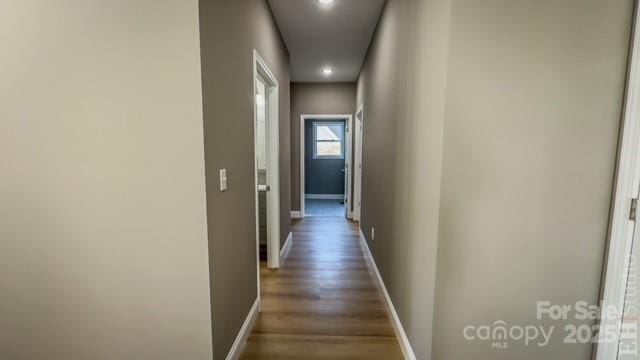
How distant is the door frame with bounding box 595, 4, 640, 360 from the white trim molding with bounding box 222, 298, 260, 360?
2005 mm

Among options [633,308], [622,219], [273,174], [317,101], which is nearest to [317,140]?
[317,101]

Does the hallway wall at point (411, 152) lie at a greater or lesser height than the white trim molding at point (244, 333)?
greater

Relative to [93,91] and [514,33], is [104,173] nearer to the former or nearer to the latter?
[93,91]

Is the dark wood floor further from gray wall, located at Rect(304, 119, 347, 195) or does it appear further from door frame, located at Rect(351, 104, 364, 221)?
gray wall, located at Rect(304, 119, 347, 195)

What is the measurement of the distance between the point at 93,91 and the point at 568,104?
2.31 meters

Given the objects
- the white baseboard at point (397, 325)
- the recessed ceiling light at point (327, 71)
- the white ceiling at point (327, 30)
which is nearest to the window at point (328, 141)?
the recessed ceiling light at point (327, 71)

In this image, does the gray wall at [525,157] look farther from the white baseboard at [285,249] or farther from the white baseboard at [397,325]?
the white baseboard at [285,249]

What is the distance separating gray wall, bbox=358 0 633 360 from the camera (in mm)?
1271

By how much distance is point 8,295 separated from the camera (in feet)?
5.36

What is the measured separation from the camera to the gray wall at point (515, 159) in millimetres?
1271

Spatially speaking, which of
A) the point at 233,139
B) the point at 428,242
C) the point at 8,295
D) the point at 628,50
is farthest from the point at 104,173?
the point at 628,50

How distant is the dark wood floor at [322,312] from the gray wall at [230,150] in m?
0.28

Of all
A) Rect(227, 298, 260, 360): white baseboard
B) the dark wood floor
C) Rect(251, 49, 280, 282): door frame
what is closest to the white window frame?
the dark wood floor

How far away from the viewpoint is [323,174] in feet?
25.8
